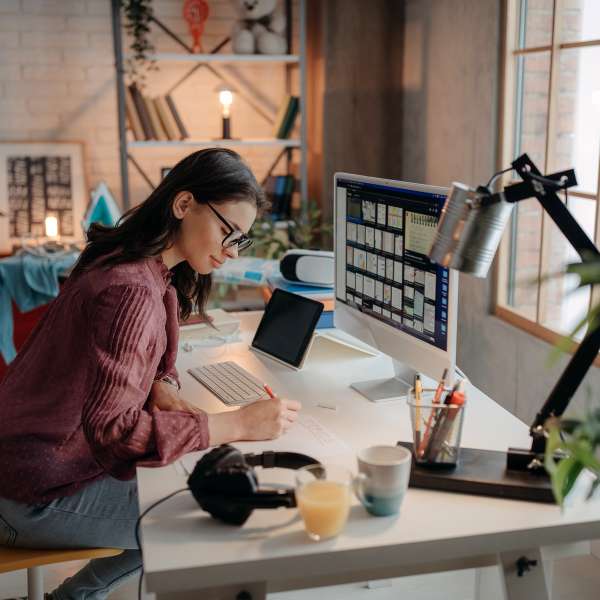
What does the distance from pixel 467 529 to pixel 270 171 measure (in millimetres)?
3764

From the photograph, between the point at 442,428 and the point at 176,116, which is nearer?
the point at 442,428

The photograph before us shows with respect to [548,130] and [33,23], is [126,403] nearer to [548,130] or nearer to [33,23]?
[548,130]

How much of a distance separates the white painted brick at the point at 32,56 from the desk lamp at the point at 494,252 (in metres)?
3.76

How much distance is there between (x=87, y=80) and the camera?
15.3 feet

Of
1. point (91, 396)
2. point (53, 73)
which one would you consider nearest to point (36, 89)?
point (53, 73)

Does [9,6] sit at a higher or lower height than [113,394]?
higher

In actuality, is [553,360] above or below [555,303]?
above

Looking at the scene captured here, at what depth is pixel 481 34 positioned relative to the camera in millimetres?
3537

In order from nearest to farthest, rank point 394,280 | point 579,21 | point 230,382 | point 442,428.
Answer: point 442,428
point 394,280
point 230,382
point 579,21

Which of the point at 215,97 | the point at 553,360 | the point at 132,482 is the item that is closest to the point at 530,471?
the point at 553,360

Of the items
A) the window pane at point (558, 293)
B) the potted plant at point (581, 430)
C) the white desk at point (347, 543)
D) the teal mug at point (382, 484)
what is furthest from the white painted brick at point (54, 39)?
the potted plant at point (581, 430)

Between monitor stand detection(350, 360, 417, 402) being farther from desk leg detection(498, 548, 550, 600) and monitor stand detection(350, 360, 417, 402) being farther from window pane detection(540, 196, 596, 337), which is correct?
window pane detection(540, 196, 596, 337)

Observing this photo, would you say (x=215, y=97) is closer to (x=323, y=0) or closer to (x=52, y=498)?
(x=323, y=0)

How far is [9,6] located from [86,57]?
469 millimetres
